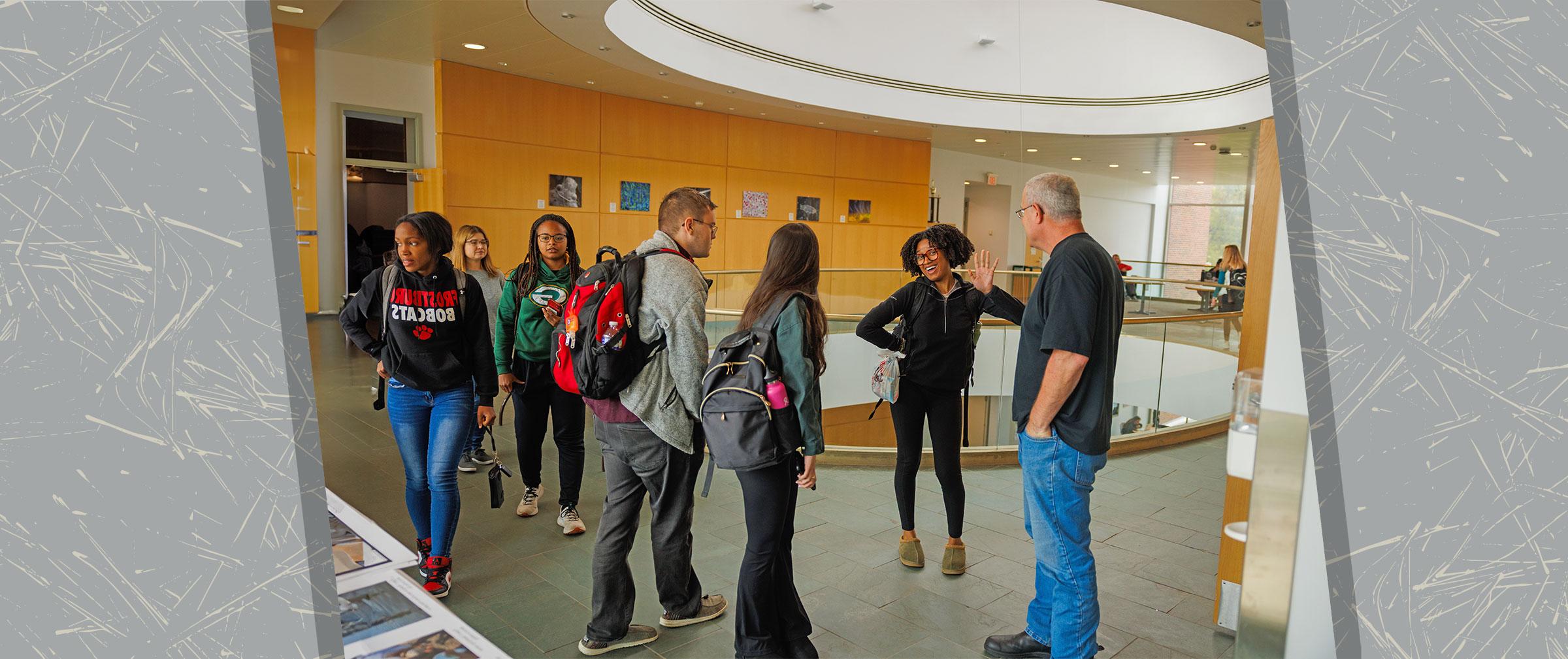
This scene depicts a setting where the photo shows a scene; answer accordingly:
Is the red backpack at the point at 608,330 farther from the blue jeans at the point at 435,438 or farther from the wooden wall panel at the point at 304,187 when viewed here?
the wooden wall panel at the point at 304,187

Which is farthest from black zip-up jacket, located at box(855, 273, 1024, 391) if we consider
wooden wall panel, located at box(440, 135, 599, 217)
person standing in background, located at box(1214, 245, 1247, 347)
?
wooden wall panel, located at box(440, 135, 599, 217)

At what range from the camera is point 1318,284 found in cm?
79

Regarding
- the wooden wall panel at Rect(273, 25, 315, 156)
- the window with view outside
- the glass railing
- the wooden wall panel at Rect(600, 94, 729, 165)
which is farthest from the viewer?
the window with view outside

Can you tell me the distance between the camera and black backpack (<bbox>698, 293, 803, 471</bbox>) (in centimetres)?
246

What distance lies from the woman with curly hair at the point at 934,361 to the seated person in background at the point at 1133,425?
343cm

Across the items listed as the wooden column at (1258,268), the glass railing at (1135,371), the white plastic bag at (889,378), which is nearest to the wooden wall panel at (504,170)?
the glass railing at (1135,371)

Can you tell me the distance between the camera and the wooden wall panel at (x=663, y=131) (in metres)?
13.1

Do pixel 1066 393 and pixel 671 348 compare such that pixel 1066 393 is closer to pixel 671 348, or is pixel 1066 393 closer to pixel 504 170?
pixel 671 348

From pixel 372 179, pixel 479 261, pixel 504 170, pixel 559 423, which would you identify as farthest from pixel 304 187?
pixel 559 423

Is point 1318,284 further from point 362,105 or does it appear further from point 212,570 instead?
point 362,105

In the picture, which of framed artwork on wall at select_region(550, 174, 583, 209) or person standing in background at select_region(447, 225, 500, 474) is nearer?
person standing in background at select_region(447, 225, 500, 474)

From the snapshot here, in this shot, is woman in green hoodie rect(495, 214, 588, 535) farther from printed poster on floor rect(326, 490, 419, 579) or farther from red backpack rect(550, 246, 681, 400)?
printed poster on floor rect(326, 490, 419, 579)

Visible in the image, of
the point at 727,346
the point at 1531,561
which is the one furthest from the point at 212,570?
the point at 727,346

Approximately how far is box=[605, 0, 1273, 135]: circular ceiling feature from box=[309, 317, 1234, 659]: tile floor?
22.2ft
